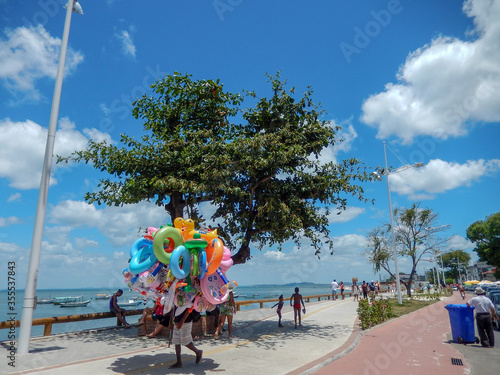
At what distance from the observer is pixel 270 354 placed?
31.0 feet

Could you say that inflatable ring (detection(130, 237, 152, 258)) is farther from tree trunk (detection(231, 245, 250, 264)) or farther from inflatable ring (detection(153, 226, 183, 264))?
tree trunk (detection(231, 245, 250, 264))

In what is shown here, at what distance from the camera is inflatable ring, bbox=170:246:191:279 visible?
6.77 meters

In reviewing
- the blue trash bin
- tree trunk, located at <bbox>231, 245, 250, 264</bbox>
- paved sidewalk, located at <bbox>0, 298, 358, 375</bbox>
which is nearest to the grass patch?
the blue trash bin

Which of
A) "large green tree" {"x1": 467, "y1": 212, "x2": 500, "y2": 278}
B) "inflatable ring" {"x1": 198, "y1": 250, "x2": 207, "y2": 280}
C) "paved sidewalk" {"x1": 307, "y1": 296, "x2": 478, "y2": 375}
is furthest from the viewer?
"large green tree" {"x1": 467, "y1": 212, "x2": 500, "y2": 278}

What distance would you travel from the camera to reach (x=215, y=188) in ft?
39.6

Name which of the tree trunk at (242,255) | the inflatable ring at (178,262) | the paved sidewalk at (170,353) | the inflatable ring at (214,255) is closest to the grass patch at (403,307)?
the paved sidewalk at (170,353)

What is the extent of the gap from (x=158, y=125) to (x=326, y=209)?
7684 millimetres

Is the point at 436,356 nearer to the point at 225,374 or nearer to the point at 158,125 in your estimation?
the point at 225,374

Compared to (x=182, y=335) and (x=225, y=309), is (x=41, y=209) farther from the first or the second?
(x=225, y=309)

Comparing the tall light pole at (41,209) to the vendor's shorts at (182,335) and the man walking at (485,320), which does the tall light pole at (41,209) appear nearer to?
the vendor's shorts at (182,335)

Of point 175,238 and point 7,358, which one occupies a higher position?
point 175,238

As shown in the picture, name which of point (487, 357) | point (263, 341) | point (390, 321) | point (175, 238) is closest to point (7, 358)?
point (175, 238)

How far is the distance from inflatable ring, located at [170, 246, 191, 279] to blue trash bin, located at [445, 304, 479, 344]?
922 centimetres

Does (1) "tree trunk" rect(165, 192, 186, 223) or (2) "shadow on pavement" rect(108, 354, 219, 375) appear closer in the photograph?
(2) "shadow on pavement" rect(108, 354, 219, 375)
